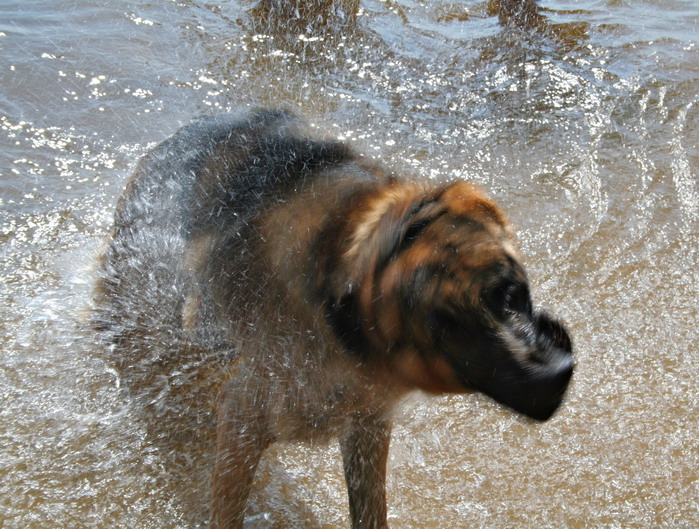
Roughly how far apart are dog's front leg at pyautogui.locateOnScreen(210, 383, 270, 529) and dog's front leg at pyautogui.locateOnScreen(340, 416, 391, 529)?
32 cm

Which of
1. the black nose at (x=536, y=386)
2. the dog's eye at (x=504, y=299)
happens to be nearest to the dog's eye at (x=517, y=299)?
the dog's eye at (x=504, y=299)

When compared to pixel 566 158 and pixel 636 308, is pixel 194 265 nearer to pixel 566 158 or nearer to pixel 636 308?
pixel 636 308

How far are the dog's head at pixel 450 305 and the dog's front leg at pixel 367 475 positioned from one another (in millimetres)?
569

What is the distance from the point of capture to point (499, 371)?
1641mm

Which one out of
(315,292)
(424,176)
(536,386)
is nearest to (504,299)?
(536,386)

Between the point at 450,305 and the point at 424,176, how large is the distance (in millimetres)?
1590

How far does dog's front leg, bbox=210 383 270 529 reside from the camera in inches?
95.0

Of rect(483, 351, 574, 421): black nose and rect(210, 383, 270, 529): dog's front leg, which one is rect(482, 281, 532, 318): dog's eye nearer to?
rect(483, 351, 574, 421): black nose

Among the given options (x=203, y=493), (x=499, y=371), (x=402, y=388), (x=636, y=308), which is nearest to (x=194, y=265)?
(x=203, y=493)

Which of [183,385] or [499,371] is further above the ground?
[499,371]

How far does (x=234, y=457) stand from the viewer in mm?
2406

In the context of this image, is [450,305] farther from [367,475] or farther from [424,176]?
[424,176]

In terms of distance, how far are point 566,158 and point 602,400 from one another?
225cm

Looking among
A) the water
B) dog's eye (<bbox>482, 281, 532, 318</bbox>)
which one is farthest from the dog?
the water
